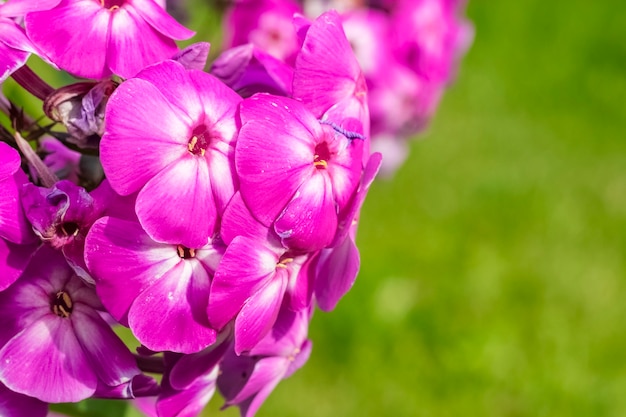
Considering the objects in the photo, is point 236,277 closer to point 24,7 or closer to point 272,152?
point 272,152

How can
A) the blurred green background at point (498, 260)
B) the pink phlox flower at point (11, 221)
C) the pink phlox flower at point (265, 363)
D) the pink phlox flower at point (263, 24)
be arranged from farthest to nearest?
the blurred green background at point (498, 260)
the pink phlox flower at point (263, 24)
the pink phlox flower at point (265, 363)
the pink phlox flower at point (11, 221)

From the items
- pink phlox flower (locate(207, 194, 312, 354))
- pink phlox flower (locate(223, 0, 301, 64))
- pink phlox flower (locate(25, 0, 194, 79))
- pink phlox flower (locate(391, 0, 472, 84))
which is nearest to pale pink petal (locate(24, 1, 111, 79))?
pink phlox flower (locate(25, 0, 194, 79))

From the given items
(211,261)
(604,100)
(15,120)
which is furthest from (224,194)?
(604,100)

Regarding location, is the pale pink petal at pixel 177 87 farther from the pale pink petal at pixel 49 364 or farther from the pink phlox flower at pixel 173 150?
the pale pink petal at pixel 49 364

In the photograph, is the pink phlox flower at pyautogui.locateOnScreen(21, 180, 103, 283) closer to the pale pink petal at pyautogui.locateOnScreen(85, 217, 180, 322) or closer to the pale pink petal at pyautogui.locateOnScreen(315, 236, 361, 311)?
the pale pink petal at pyautogui.locateOnScreen(85, 217, 180, 322)

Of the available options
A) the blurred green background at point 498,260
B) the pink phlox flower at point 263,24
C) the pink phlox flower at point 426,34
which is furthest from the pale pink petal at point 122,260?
the blurred green background at point 498,260

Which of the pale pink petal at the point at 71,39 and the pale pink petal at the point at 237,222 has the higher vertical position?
the pale pink petal at the point at 71,39

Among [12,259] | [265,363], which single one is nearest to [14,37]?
[12,259]
